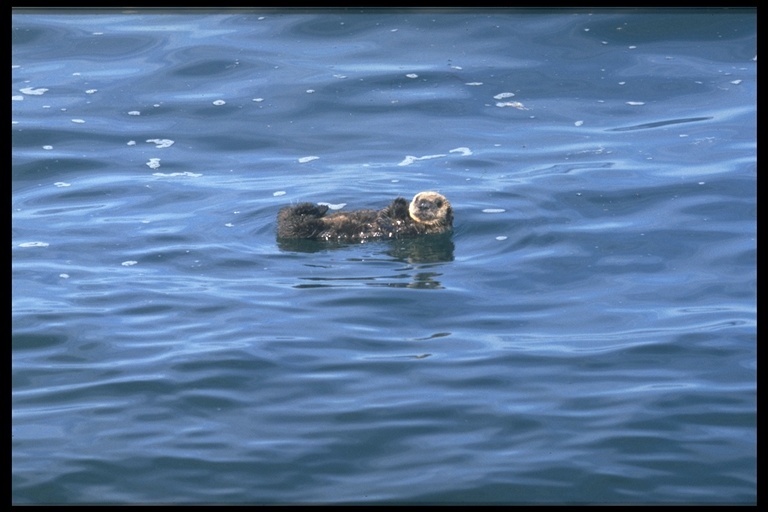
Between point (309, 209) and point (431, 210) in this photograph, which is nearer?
point (309, 209)

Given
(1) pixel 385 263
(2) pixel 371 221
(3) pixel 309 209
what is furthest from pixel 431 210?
(3) pixel 309 209

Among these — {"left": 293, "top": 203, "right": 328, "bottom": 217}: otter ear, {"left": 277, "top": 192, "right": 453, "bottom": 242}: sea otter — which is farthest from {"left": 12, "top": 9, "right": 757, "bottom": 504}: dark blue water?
{"left": 293, "top": 203, "right": 328, "bottom": 217}: otter ear

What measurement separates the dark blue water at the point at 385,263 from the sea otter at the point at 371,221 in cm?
16

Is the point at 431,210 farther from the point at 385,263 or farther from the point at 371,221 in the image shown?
the point at 385,263

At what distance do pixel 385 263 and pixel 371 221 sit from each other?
62 cm

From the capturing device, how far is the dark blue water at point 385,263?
7105 millimetres

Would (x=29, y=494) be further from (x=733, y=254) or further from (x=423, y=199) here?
(x=733, y=254)

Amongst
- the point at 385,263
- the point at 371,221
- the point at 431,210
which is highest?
the point at 431,210

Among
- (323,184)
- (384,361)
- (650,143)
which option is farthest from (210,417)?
(650,143)

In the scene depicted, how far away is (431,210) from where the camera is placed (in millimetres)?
10984

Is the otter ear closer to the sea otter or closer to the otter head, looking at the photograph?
the sea otter

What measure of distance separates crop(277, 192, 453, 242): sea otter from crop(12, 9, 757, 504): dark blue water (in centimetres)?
16

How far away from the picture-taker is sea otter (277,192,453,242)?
1059cm

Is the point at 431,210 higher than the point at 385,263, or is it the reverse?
the point at 431,210
